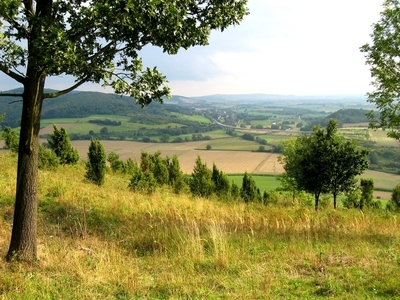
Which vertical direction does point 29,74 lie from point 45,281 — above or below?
above

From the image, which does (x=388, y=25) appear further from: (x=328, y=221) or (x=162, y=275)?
(x=162, y=275)

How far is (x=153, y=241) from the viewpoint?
231 inches

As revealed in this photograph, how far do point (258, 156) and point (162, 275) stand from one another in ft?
249

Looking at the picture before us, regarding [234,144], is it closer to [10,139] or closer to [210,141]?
[210,141]

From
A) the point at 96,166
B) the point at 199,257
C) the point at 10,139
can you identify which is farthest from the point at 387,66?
the point at 10,139

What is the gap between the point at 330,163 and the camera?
69.4 feet

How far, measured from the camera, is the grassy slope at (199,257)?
13.3 ft

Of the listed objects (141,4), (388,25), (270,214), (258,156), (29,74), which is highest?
(388,25)

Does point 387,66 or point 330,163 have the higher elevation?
point 387,66

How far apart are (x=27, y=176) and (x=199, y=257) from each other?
119 inches

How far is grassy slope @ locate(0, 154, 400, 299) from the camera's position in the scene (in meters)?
4.05

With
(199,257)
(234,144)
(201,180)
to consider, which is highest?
(199,257)

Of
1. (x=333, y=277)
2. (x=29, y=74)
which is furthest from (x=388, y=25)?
(x=29, y=74)

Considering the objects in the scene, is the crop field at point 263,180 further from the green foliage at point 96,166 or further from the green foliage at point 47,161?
A: the green foliage at point 47,161
